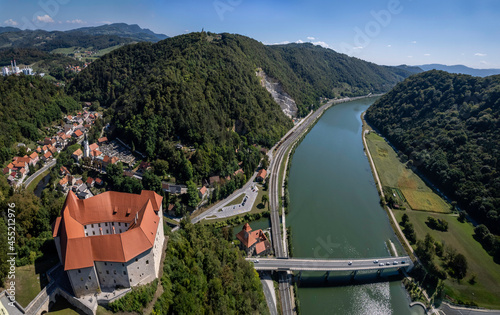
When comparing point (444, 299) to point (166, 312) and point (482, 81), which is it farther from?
point (482, 81)

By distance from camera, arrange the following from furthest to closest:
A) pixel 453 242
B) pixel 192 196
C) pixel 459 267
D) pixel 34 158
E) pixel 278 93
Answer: pixel 278 93 < pixel 34 158 < pixel 192 196 < pixel 453 242 < pixel 459 267

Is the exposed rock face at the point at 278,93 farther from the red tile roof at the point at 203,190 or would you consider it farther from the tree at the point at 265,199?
the red tile roof at the point at 203,190

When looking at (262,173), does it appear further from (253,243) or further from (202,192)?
(253,243)

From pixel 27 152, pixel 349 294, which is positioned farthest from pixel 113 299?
pixel 27 152

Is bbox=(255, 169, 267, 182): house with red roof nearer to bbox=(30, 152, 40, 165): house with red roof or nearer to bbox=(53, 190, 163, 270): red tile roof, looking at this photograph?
bbox=(53, 190, 163, 270): red tile roof

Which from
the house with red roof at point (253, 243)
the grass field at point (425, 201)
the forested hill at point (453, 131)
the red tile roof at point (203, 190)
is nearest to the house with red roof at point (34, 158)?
the red tile roof at point (203, 190)

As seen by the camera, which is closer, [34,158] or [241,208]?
[241,208]

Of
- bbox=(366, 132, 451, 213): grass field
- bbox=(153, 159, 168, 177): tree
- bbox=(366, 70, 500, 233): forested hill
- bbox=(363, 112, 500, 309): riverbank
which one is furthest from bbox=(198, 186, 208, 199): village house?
bbox=(366, 70, 500, 233): forested hill

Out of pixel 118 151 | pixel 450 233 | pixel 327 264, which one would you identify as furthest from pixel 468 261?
pixel 118 151
